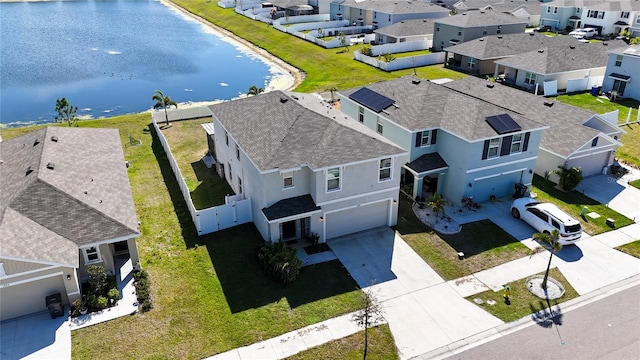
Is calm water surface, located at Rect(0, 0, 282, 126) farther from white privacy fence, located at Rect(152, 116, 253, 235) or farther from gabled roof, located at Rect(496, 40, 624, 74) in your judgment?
gabled roof, located at Rect(496, 40, 624, 74)

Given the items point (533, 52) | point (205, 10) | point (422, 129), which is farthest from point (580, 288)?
point (205, 10)

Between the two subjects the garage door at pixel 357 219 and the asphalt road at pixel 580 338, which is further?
the garage door at pixel 357 219

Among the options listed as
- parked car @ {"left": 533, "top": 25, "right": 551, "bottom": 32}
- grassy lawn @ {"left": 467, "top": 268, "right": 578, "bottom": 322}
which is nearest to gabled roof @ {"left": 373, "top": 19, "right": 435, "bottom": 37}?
parked car @ {"left": 533, "top": 25, "right": 551, "bottom": 32}

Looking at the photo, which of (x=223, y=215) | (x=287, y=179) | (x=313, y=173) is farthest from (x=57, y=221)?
(x=313, y=173)

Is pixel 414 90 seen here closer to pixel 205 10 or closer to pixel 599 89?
pixel 599 89

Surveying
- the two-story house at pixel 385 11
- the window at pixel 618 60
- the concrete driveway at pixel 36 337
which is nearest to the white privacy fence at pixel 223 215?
the concrete driveway at pixel 36 337

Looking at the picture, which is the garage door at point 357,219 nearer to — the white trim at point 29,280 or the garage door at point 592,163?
the white trim at point 29,280
